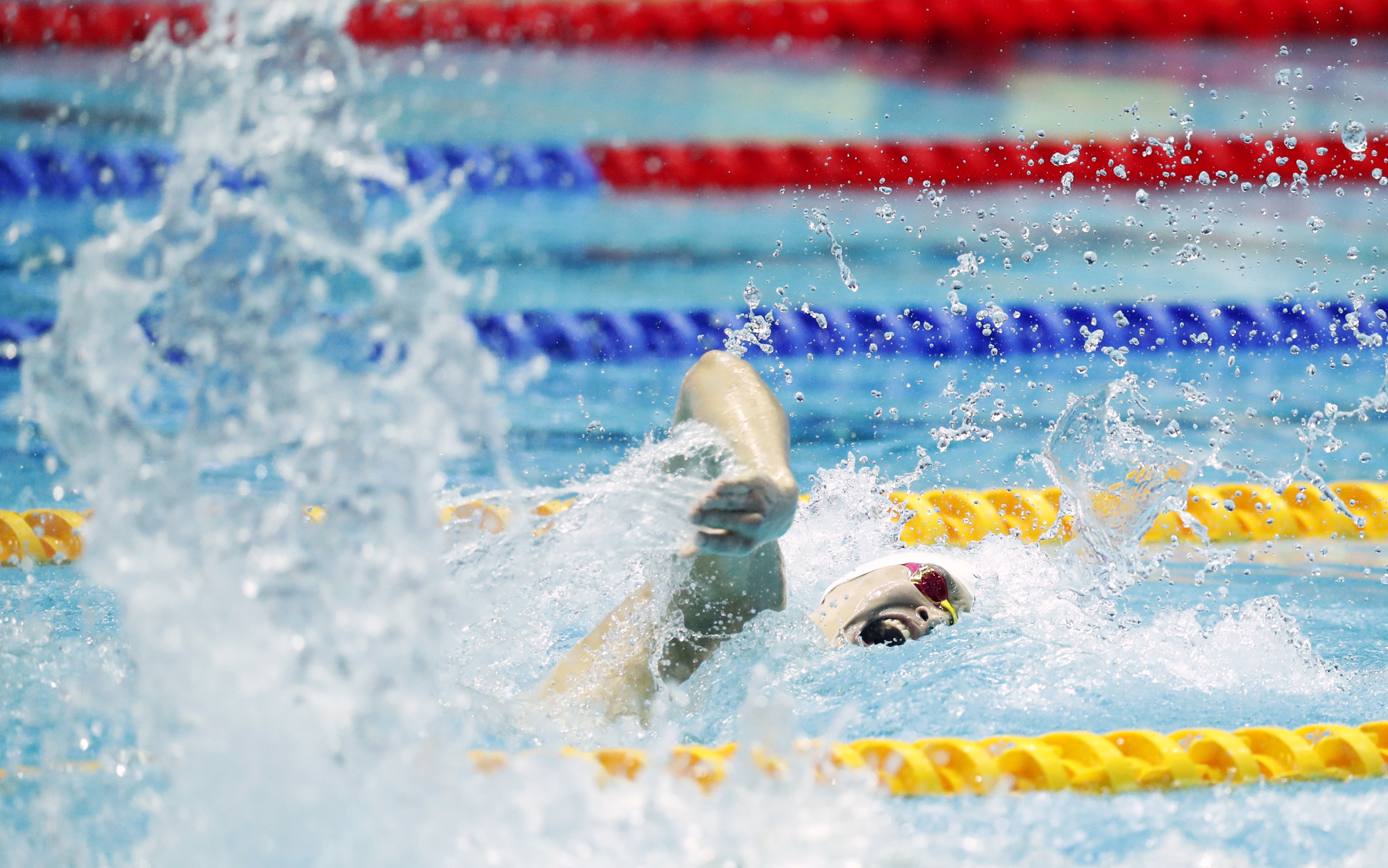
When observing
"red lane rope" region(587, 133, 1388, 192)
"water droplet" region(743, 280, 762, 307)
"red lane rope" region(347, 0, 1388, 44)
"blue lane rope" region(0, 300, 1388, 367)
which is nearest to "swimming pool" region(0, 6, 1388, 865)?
"blue lane rope" region(0, 300, 1388, 367)

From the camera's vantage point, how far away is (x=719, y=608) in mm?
1784

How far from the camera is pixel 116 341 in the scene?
138 cm

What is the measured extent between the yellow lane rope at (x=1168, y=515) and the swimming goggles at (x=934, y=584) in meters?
0.55

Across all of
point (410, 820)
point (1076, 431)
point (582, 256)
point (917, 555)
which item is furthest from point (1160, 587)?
point (582, 256)

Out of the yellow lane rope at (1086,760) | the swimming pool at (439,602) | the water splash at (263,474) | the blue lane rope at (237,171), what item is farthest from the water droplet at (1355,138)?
the water splash at (263,474)

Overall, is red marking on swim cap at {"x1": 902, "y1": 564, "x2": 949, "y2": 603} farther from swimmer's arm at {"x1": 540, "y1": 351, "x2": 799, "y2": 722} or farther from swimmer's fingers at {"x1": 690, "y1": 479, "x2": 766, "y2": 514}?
swimmer's fingers at {"x1": 690, "y1": 479, "x2": 766, "y2": 514}

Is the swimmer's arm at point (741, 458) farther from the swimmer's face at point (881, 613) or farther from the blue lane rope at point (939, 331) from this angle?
the blue lane rope at point (939, 331)

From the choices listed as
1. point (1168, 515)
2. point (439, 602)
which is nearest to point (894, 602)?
point (439, 602)

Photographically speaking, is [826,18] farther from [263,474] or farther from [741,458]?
[263,474]

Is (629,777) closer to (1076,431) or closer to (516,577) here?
(516,577)

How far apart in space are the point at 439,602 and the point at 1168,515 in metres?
1.83

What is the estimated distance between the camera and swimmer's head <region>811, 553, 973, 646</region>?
1929mm

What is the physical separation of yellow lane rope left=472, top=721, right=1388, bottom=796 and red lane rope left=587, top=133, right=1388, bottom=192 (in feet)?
8.29

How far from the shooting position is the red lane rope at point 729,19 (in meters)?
4.07
